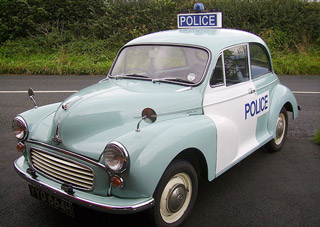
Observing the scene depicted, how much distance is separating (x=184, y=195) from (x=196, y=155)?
0.39 meters

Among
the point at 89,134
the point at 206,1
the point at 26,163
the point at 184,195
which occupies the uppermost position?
the point at 206,1

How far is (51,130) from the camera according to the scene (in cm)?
305

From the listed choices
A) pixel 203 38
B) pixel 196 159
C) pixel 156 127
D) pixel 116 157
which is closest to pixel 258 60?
pixel 203 38

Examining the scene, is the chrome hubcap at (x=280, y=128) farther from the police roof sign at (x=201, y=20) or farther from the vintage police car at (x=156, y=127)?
the police roof sign at (x=201, y=20)

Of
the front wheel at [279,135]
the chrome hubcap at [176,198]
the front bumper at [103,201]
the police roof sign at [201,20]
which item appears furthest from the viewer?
the front wheel at [279,135]

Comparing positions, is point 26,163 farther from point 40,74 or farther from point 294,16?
point 294,16

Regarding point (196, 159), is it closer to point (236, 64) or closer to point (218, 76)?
point (218, 76)

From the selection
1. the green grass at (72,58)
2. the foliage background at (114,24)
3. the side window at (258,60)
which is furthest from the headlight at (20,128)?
the foliage background at (114,24)

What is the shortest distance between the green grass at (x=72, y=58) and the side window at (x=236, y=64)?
277 inches

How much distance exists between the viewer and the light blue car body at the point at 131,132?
2.60 metres

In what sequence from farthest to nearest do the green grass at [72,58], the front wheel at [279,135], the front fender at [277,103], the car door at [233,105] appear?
the green grass at [72,58]
the front wheel at [279,135]
the front fender at [277,103]
the car door at [233,105]

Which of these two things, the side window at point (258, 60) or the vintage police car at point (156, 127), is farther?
the side window at point (258, 60)

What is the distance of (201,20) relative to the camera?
444cm

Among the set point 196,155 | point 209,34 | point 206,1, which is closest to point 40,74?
point 206,1
